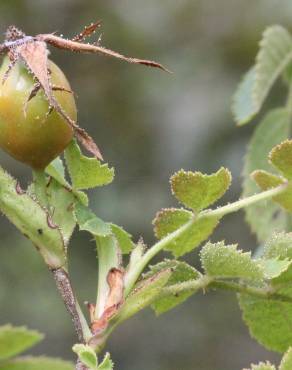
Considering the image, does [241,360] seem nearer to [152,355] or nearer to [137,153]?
[152,355]

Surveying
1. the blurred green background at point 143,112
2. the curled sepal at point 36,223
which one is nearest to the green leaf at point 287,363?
the curled sepal at point 36,223

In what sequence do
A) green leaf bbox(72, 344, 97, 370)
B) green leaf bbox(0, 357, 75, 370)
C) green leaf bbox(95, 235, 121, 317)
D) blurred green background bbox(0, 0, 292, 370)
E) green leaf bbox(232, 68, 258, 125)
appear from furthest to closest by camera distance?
blurred green background bbox(0, 0, 292, 370)
green leaf bbox(232, 68, 258, 125)
green leaf bbox(0, 357, 75, 370)
green leaf bbox(95, 235, 121, 317)
green leaf bbox(72, 344, 97, 370)

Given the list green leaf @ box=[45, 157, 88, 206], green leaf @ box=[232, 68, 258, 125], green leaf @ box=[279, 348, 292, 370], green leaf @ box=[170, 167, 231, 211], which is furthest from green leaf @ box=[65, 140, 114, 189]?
green leaf @ box=[232, 68, 258, 125]

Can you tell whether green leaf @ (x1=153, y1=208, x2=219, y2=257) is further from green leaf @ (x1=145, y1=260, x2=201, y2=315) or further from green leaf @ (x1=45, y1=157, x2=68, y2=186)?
green leaf @ (x1=45, y1=157, x2=68, y2=186)

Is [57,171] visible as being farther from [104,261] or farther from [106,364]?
[106,364]

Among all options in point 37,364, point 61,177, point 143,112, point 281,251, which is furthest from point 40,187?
point 143,112

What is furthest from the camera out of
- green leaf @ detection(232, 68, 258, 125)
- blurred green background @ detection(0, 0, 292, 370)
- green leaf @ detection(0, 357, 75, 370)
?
blurred green background @ detection(0, 0, 292, 370)

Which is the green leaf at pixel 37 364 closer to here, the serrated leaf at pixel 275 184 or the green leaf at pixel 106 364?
the green leaf at pixel 106 364
